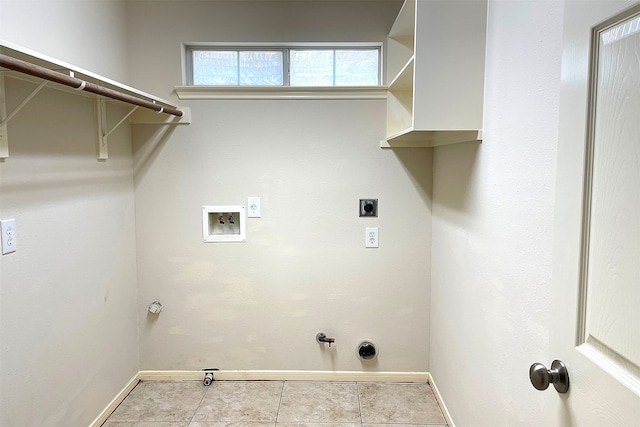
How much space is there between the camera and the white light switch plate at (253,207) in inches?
94.5

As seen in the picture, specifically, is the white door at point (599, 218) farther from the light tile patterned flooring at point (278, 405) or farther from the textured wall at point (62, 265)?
the textured wall at point (62, 265)

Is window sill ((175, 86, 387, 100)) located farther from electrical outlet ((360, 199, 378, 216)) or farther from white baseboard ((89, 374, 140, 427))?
white baseboard ((89, 374, 140, 427))

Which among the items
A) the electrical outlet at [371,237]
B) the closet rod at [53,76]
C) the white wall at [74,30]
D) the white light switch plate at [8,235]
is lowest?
the electrical outlet at [371,237]

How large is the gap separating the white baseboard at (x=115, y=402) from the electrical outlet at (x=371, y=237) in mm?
1653

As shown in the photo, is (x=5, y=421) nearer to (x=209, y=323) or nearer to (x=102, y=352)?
(x=102, y=352)

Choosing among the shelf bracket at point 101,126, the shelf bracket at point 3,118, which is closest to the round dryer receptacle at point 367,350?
the shelf bracket at point 101,126

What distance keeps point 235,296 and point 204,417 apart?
2.23 feet

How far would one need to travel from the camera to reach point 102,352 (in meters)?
2.08

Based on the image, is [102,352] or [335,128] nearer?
[102,352]

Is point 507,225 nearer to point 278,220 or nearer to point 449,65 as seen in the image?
point 449,65

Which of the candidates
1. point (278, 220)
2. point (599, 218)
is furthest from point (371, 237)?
point (599, 218)

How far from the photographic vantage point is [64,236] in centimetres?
174

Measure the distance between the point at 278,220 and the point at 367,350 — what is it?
98cm

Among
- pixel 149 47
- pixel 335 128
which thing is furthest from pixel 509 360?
pixel 149 47
